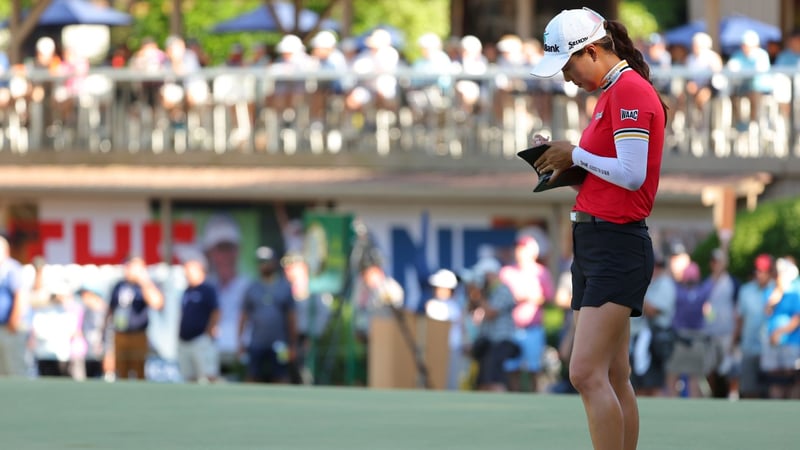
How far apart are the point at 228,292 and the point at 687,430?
11.7 metres

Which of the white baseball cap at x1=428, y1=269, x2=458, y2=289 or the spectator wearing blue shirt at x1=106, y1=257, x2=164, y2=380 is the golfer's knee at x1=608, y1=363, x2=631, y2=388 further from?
the spectator wearing blue shirt at x1=106, y1=257, x2=164, y2=380

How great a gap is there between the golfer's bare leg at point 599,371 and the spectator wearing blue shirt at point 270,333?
973cm

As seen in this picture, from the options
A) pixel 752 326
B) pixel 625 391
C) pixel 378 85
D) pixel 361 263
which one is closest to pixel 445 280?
pixel 361 263

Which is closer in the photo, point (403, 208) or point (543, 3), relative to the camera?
point (403, 208)

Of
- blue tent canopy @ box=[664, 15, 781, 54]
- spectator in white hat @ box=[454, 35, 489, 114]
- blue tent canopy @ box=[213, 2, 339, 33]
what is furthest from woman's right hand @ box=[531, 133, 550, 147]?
blue tent canopy @ box=[213, 2, 339, 33]

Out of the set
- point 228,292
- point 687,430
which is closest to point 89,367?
point 228,292

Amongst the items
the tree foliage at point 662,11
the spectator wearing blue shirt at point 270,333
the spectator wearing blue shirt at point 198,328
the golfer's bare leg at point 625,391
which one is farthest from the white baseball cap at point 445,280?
the tree foliage at point 662,11

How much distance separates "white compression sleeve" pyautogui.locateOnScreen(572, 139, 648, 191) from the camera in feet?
18.7

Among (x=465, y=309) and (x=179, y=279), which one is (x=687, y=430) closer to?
(x=465, y=309)

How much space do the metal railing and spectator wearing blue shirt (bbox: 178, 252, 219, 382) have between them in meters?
3.54

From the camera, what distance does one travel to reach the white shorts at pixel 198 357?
1560 cm

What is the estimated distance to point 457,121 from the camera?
1883 cm

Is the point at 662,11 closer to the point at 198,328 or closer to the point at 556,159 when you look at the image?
the point at 198,328

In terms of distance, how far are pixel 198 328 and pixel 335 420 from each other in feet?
24.7
